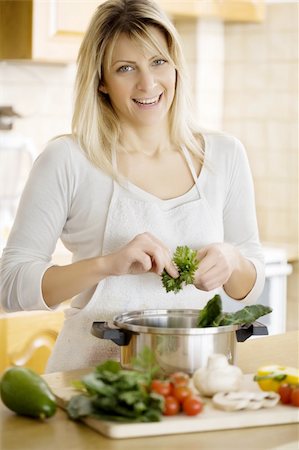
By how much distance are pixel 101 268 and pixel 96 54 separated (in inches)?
20.5

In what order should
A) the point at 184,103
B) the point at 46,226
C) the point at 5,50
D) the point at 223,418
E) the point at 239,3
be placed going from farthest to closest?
the point at 239,3 < the point at 5,50 < the point at 184,103 < the point at 46,226 < the point at 223,418

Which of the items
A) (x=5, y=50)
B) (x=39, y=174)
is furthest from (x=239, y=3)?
(x=39, y=174)

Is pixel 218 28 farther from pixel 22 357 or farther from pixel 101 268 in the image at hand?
pixel 101 268

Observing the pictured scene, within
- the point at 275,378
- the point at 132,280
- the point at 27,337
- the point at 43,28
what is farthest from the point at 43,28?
the point at 275,378

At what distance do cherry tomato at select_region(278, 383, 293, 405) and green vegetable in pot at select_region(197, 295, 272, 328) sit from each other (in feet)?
0.58

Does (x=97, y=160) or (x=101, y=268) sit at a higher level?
(x=97, y=160)

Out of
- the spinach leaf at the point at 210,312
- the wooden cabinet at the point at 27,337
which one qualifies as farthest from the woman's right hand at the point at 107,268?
the wooden cabinet at the point at 27,337

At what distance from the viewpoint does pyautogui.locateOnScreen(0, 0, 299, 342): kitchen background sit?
3680 mm

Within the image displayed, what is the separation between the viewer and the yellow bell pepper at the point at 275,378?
1.55 metres

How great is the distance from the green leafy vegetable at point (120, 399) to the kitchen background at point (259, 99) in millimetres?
2247

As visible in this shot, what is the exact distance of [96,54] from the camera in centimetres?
206

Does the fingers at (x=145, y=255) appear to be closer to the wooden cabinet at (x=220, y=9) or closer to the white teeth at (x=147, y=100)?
the white teeth at (x=147, y=100)

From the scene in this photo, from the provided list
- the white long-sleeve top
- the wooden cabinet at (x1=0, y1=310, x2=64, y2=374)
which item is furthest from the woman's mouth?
the wooden cabinet at (x1=0, y1=310, x2=64, y2=374)

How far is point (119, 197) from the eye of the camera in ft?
6.69
